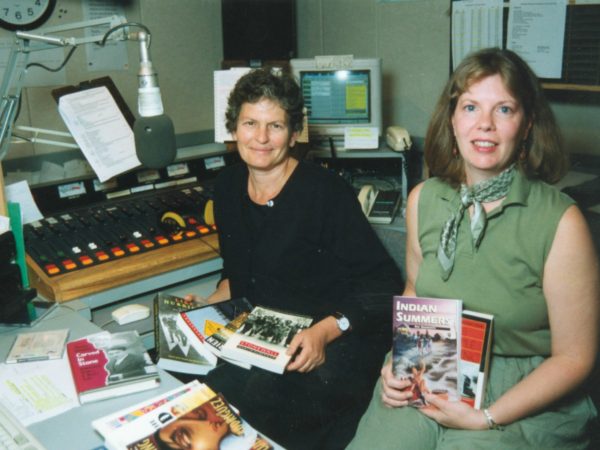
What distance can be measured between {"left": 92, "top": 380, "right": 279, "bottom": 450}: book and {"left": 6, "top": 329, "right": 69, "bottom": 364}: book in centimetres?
36

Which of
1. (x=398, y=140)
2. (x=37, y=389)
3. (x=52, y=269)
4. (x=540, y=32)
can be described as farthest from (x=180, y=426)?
(x=540, y=32)

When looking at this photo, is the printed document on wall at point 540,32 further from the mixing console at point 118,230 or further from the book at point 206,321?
the book at point 206,321

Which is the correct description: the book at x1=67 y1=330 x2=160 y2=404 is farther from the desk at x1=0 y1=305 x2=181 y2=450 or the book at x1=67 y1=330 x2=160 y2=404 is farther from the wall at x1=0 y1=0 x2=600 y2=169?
the wall at x1=0 y1=0 x2=600 y2=169

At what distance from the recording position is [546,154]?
1.39 m

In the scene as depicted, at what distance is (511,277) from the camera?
1.34m

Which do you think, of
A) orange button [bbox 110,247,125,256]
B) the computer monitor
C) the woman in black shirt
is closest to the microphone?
the woman in black shirt

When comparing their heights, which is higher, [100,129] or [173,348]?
[100,129]

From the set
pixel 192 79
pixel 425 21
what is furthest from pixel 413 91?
pixel 192 79

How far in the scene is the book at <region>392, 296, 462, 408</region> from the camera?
1.27m

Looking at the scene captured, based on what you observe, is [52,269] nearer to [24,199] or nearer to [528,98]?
[24,199]

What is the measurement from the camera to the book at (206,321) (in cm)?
151

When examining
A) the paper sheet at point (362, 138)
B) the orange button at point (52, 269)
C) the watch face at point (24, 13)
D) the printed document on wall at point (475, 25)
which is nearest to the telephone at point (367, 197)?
the paper sheet at point (362, 138)

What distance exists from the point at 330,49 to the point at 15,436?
2.37 meters

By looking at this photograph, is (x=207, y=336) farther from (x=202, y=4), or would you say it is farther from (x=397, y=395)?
(x=202, y=4)
